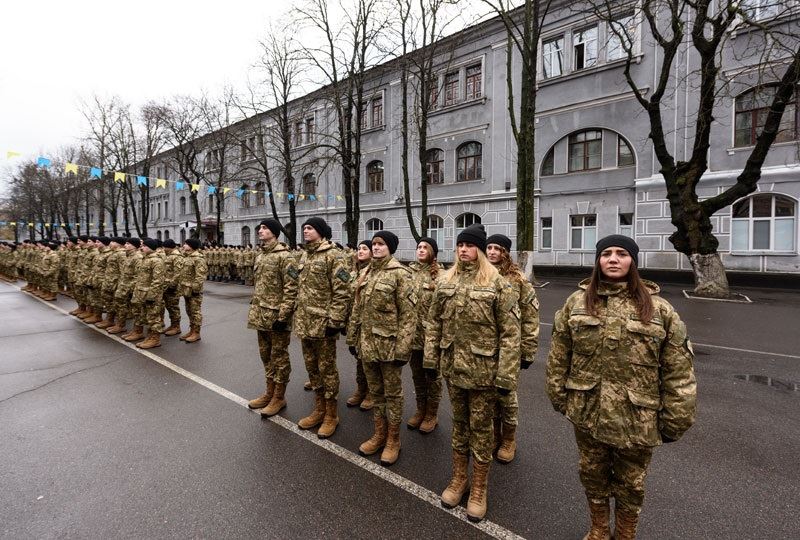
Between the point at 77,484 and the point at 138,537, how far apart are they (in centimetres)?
102

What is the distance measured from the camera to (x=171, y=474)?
3.36m

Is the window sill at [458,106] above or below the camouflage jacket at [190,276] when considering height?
above

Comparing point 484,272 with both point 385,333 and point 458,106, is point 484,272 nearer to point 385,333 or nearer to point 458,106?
point 385,333

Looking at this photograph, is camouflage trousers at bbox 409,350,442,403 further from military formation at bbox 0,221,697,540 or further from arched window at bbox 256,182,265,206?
arched window at bbox 256,182,265,206

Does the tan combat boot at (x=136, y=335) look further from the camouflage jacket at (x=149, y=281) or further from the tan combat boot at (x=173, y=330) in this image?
the camouflage jacket at (x=149, y=281)

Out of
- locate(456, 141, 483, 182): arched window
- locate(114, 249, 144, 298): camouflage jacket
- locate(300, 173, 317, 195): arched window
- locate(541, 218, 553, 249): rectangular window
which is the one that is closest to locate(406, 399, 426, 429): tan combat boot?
locate(114, 249, 144, 298): camouflage jacket

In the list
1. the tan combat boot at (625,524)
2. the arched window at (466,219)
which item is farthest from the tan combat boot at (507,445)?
the arched window at (466,219)

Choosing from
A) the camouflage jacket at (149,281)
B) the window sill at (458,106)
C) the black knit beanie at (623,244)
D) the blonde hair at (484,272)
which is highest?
the window sill at (458,106)

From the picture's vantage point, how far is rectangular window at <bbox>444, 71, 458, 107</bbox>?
23.1 meters

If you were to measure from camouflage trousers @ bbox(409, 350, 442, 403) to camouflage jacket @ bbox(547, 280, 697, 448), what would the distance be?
189 cm

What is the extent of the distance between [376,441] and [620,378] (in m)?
2.25

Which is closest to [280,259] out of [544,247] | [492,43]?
[544,247]

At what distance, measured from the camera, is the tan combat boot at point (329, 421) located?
4.02m

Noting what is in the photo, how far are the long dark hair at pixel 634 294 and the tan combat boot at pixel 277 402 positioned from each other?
3496 mm
